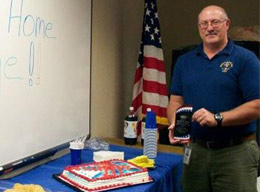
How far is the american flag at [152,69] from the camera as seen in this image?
2.64 metres

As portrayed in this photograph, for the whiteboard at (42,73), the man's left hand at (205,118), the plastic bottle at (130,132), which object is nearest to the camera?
the whiteboard at (42,73)

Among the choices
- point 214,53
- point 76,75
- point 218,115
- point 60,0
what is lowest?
point 218,115

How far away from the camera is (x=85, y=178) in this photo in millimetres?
1349

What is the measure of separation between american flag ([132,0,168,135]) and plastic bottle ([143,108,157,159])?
73 centimetres

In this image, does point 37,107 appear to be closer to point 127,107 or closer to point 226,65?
point 226,65

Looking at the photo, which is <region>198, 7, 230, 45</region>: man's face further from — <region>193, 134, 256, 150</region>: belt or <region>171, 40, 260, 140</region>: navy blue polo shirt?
<region>193, 134, 256, 150</region>: belt

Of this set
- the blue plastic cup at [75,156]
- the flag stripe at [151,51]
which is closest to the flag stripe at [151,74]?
the flag stripe at [151,51]

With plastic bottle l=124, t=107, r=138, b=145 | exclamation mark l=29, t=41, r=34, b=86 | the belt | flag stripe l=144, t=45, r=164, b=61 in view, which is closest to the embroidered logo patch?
the belt

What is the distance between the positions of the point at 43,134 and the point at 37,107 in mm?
145

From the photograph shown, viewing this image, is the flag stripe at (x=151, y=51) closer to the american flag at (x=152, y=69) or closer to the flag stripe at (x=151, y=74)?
the american flag at (x=152, y=69)

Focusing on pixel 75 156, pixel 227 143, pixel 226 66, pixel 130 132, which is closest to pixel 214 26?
pixel 226 66

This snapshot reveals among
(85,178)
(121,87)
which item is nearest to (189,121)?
(85,178)

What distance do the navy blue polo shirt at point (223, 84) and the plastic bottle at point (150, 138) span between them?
0.22 metres

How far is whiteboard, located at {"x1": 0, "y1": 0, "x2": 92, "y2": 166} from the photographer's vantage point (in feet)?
4.55
